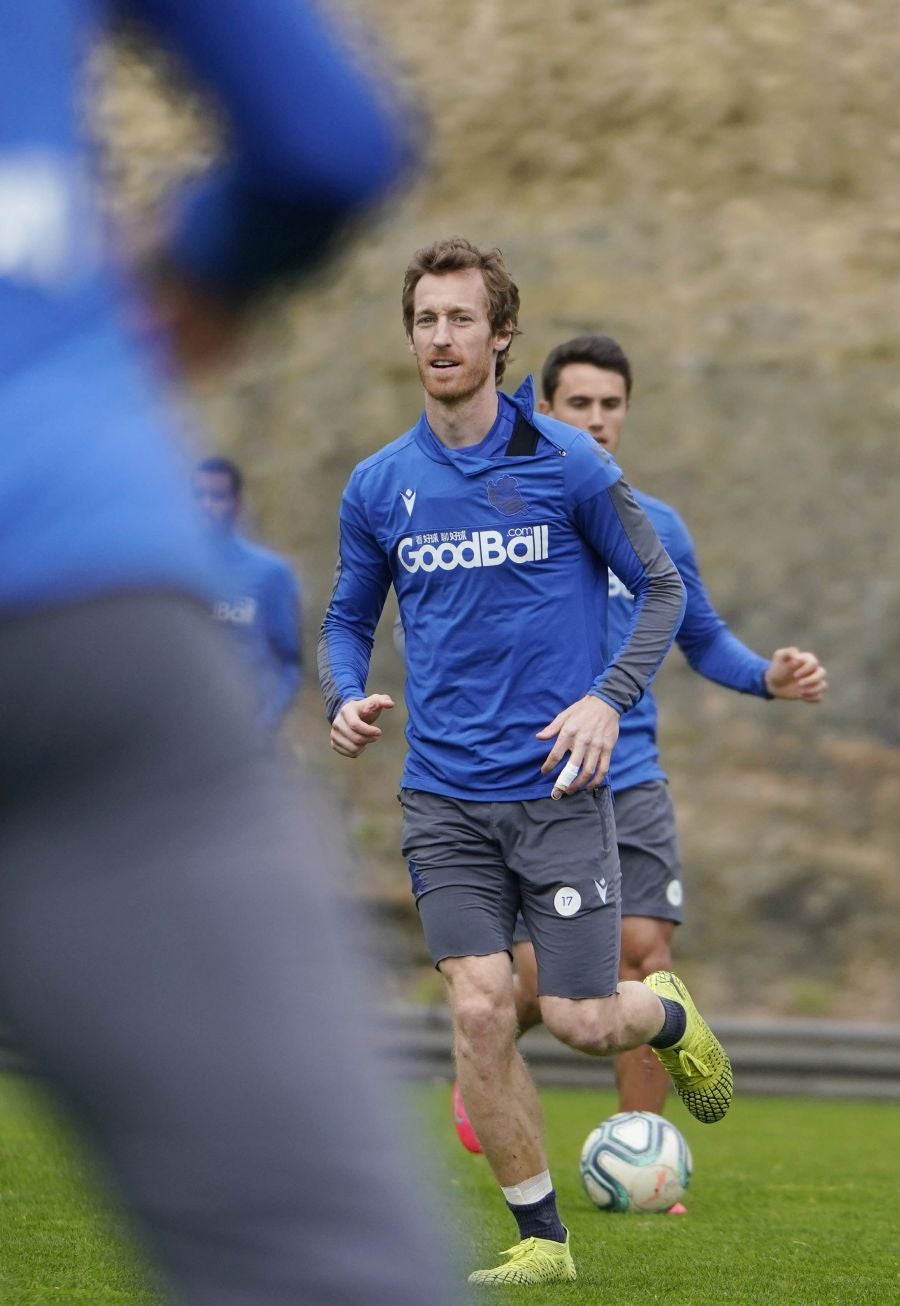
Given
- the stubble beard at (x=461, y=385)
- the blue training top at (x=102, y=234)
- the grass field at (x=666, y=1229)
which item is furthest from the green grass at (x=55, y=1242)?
the blue training top at (x=102, y=234)

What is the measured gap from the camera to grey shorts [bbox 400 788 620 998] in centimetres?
537

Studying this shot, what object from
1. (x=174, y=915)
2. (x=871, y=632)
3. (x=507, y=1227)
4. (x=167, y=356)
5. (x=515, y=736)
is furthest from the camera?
(x=871, y=632)

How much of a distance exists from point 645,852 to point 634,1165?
37.8 inches

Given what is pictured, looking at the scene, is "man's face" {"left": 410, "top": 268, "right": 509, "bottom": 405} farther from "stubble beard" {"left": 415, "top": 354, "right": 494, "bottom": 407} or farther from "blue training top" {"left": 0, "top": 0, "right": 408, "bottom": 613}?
"blue training top" {"left": 0, "top": 0, "right": 408, "bottom": 613}

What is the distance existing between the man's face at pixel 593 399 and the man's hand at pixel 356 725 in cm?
217

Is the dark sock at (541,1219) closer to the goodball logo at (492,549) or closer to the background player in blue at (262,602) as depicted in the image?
the goodball logo at (492,549)

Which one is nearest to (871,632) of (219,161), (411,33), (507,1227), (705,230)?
(705,230)

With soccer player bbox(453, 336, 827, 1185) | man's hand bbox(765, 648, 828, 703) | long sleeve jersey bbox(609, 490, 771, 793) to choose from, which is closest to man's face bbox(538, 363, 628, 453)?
soccer player bbox(453, 336, 827, 1185)

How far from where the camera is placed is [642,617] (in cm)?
561

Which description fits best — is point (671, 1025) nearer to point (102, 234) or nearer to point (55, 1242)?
point (55, 1242)

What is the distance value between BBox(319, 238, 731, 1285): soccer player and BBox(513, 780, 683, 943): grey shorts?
1143 millimetres

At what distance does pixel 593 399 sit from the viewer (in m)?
7.32

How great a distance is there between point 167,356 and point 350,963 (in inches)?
20.9

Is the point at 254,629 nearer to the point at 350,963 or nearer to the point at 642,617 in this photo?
the point at 642,617
